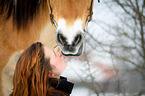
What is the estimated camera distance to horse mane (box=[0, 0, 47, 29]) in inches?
37.3

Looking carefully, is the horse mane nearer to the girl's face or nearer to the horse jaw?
the horse jaw

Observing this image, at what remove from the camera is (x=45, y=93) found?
2.04 ft

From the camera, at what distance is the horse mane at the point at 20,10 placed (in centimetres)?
95

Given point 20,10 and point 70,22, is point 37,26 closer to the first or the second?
point 20,10

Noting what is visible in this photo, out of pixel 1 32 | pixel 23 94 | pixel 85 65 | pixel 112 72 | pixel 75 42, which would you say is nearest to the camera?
pixel 23 94

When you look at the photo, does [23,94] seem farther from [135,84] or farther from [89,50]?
[135,84]

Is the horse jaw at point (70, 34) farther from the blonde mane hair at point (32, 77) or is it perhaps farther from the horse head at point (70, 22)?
the blonde mane hair at point (32, 77)

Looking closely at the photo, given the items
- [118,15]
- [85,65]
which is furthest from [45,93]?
[118,15]

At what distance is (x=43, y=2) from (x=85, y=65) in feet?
2.43

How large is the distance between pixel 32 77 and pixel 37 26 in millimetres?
454

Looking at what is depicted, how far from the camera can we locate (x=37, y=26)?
1.00 meters

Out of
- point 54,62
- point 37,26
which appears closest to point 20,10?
point 37,26

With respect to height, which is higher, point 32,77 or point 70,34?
point 70,34

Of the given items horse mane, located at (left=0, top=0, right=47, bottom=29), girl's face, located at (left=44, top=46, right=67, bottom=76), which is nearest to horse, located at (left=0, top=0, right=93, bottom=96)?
horse mane, located at (left=0, top=0, right=47, bottom=29)
